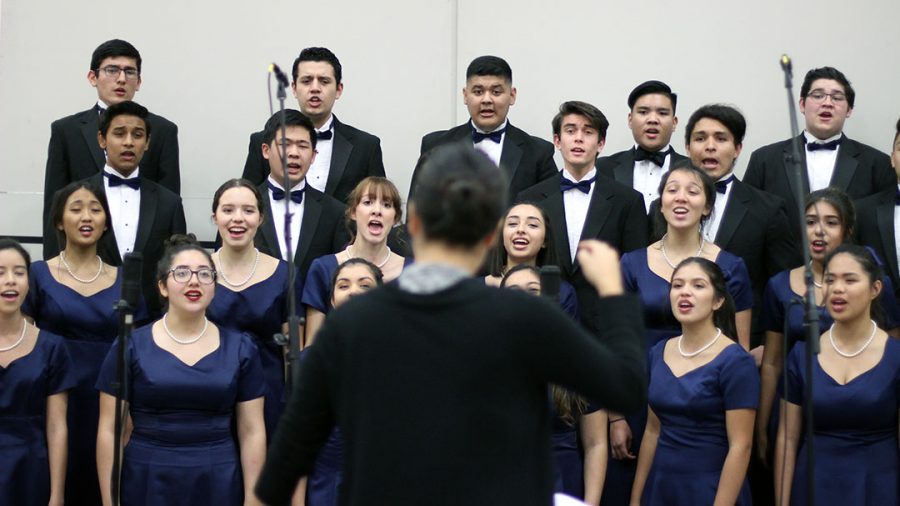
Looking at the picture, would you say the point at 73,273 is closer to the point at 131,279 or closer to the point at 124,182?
the point at 124,182

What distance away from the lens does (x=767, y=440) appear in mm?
4242

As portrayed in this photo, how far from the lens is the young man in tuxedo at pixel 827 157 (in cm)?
495

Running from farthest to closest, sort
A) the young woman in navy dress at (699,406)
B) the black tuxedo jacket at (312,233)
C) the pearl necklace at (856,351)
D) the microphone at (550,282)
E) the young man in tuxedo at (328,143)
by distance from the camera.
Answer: the young man in tuxedo at (328,143) → the black tuxedo jacket at (312,233) → the pearl necklace at (856,351) → the young woman in navy dress at (699,406) → the microphone at (550,282)

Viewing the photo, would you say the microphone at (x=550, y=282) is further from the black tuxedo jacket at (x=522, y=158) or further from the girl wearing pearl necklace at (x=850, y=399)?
the black tuxedo jacket at (x=522, y=158)

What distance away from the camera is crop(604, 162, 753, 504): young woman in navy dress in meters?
4.19

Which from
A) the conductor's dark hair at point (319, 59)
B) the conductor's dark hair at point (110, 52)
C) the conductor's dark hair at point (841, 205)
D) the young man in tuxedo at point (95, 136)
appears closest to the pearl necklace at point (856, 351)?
the conductor's dark hair at point (841, 205)

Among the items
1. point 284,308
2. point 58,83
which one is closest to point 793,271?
point 284,308

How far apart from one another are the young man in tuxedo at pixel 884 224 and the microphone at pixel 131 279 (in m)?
2.57

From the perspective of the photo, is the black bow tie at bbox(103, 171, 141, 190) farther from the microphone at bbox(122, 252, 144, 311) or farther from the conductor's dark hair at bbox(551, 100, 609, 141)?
the microphone at bbox(122, 252, 144, 311)

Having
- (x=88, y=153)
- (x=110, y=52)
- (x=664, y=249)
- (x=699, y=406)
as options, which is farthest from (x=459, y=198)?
(x=110, y=52)

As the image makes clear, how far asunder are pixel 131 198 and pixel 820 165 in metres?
2.56

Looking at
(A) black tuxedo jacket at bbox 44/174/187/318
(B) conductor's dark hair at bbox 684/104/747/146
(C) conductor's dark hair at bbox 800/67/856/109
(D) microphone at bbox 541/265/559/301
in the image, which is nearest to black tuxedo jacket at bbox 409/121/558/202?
(B) conductor's dark hair at bbox 684/104/747/146

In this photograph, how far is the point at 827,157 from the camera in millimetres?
5035

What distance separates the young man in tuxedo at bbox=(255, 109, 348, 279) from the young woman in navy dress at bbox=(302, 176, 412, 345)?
8.7 inches
